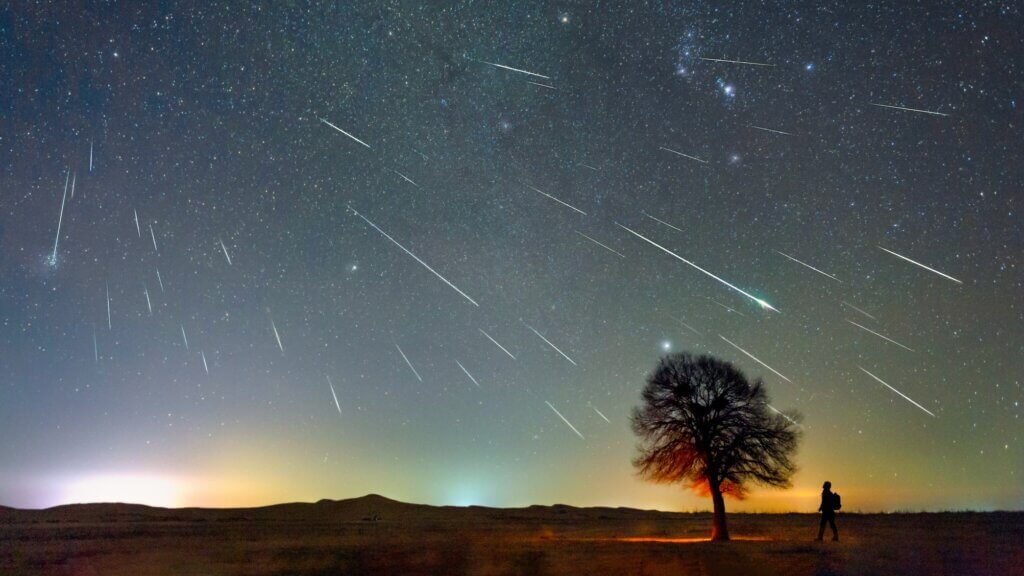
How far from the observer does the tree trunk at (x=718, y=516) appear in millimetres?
24938

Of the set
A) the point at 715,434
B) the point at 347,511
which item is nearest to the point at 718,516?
the point at 715,434

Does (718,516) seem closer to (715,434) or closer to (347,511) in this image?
(715,434)

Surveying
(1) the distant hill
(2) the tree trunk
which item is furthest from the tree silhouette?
(1) the distant hill

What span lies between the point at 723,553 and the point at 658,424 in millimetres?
8022

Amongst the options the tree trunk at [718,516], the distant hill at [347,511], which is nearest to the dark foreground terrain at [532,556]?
the tree trunk at [718,516]

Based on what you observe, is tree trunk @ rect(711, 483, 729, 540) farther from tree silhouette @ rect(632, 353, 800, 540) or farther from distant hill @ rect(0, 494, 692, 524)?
distant hill @ rect(0, 494, 692, 524)

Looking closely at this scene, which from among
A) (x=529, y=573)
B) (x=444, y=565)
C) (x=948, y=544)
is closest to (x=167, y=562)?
(x=444, y=565)

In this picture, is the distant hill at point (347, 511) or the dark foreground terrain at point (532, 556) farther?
the distant hill at point (347, 511)

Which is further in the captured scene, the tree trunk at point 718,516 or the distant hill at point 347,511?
the distant hill at point 347,511

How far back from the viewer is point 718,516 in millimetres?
25234

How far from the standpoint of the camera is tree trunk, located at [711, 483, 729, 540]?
81.8 ft

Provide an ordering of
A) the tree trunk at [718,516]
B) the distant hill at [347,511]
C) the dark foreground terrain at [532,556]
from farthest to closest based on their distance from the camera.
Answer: the distant hill at [347,511]
the tree trunk at [718,516]
the dark foreground terrain at [532,556]

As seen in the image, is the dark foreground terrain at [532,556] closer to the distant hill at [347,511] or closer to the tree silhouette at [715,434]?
the tree silhouette at [715,434]

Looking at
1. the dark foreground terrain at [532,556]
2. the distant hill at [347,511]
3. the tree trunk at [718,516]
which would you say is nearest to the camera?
the dark foreground terrain at [532,556]
